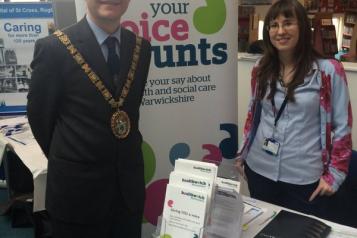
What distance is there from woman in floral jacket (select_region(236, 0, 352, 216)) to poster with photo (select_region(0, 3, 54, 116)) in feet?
6.39

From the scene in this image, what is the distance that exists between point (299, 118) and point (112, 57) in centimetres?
86

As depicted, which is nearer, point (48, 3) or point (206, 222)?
point (206, 222)

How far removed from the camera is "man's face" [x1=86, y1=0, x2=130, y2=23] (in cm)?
119

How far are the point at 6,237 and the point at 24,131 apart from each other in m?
0.80

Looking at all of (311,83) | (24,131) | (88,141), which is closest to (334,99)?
(311,83)

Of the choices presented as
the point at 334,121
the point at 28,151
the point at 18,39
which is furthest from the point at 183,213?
the point at 18,39

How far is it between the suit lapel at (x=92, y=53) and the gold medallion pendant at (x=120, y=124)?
79 mm

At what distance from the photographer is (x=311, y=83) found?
164cm

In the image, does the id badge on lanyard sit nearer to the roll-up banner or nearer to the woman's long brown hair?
the woman's long brown hair

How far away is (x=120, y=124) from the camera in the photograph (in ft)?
4.13

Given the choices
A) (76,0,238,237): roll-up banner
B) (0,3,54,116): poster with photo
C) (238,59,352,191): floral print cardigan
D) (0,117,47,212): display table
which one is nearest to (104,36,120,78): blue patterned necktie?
(76,0,238,237): roll-up banner

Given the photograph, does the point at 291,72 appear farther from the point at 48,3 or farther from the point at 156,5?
the point at 48,3

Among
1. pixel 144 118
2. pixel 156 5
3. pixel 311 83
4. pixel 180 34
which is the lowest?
pixel 144 118

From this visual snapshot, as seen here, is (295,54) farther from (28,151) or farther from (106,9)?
A: (28,151)
